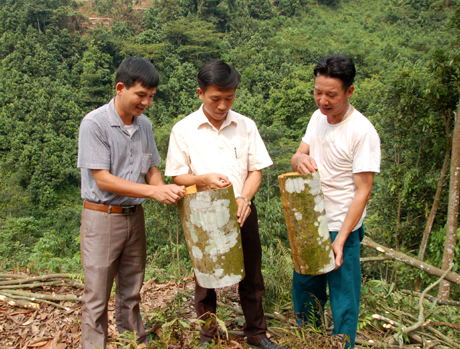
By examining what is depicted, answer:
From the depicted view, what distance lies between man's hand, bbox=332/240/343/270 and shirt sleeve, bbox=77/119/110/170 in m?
1.35

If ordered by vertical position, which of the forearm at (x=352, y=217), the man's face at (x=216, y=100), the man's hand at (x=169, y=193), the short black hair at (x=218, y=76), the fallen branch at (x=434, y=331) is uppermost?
the short black hair at (x=218, y=76)

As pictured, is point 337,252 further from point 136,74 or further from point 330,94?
point 136,74

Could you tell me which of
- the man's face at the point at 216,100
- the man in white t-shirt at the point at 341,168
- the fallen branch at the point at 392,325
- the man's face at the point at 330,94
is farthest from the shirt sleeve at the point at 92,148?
the fallen branch at the point at 392,325

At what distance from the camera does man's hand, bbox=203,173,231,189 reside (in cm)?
207

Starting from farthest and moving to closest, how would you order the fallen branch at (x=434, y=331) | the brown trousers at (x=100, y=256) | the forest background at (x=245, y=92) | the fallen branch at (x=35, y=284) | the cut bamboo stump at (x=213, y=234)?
1. the forest background at (x=245, y=92)
2. the fallen branch at (x=35, y=284)
3. the fallen branch at (x=434, y=331)
4. the brown trousers at (x=100, y=256)
5. the cut bamboo stump at (x=213, y=234)

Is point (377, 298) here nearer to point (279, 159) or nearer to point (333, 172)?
point (333, 172)

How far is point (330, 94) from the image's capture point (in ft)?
6.82

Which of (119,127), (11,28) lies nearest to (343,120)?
(119,127)

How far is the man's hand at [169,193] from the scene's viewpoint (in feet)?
6.77

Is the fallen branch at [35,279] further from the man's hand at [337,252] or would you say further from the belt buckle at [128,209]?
the man's hand at [337,252]

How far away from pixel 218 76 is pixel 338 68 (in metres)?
0.63

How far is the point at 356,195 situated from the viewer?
213 centimetres

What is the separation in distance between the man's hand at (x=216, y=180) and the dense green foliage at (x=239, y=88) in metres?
2.51

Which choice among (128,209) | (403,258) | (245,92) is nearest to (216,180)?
(128,209)
